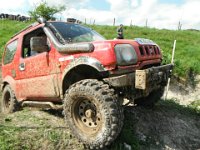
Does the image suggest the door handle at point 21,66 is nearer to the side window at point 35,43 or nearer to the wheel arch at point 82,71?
the side window at point 35,43

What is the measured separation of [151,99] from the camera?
7672 millimetres

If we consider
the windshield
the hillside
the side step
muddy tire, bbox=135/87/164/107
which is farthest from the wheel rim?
muddy tire, bbox=135/87/164/107

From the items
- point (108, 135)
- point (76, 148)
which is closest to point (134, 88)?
point (108, 135)

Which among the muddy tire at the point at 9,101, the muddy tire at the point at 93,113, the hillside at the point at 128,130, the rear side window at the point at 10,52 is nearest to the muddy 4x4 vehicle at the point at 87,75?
the muddy tire at the point at 93,113

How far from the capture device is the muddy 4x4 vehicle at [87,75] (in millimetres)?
5395

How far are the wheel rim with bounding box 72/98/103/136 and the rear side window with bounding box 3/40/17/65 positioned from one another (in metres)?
2.92

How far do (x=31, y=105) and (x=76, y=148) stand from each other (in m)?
1.93

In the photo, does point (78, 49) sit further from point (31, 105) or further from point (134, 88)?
point (31, 105)

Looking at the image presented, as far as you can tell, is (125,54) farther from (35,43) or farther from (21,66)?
(21,66)

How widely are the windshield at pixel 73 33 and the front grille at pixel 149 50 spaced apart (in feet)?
3.92

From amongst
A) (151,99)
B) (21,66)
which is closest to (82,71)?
(21,66)

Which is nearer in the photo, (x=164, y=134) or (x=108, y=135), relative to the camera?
(x=108, y=135)

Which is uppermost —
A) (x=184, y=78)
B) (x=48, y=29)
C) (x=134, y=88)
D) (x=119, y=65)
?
(x=48, y=29)

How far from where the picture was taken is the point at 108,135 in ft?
17.4
